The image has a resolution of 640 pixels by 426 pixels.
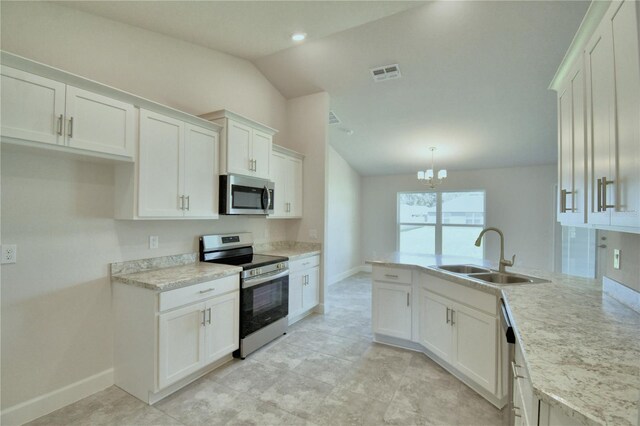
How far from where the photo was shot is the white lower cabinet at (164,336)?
7.02 ft

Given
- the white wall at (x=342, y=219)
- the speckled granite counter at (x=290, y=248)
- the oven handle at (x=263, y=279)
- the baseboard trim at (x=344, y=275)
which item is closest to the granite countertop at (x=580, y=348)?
the oven handle at (x=263, y=279)

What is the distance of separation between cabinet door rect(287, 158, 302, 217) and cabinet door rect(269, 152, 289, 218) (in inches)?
3.7

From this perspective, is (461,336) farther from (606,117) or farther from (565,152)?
(606,117)

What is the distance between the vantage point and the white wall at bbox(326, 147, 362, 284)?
19.3 ft

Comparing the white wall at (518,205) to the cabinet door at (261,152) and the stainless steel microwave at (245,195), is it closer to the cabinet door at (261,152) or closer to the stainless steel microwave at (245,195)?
the stainless steel microwave at (245,195)

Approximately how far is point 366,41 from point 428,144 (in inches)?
100

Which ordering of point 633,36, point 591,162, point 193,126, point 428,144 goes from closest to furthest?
point 633,36
point 591,162
point 193,126
point 428,144

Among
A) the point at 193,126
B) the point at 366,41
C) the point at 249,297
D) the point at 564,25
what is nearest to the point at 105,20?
the point at 193,126

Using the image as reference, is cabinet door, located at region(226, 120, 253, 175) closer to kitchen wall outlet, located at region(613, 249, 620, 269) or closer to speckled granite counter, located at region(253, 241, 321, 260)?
speckled granite counter, located at region(253, 241, 321, 260)

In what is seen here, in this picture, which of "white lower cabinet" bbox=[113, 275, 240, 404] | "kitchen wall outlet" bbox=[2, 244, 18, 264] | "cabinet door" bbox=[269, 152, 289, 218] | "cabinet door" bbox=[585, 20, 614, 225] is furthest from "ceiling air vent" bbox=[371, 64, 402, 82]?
"kitchen wall outlet" bbox=[2, 244, 18, 264]

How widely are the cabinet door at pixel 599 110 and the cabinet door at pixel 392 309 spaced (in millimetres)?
1862

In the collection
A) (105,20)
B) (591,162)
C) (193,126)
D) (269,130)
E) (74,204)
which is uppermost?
(105,20)

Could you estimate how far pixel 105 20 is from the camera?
7.82 ft

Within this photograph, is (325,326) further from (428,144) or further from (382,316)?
(428,144)
